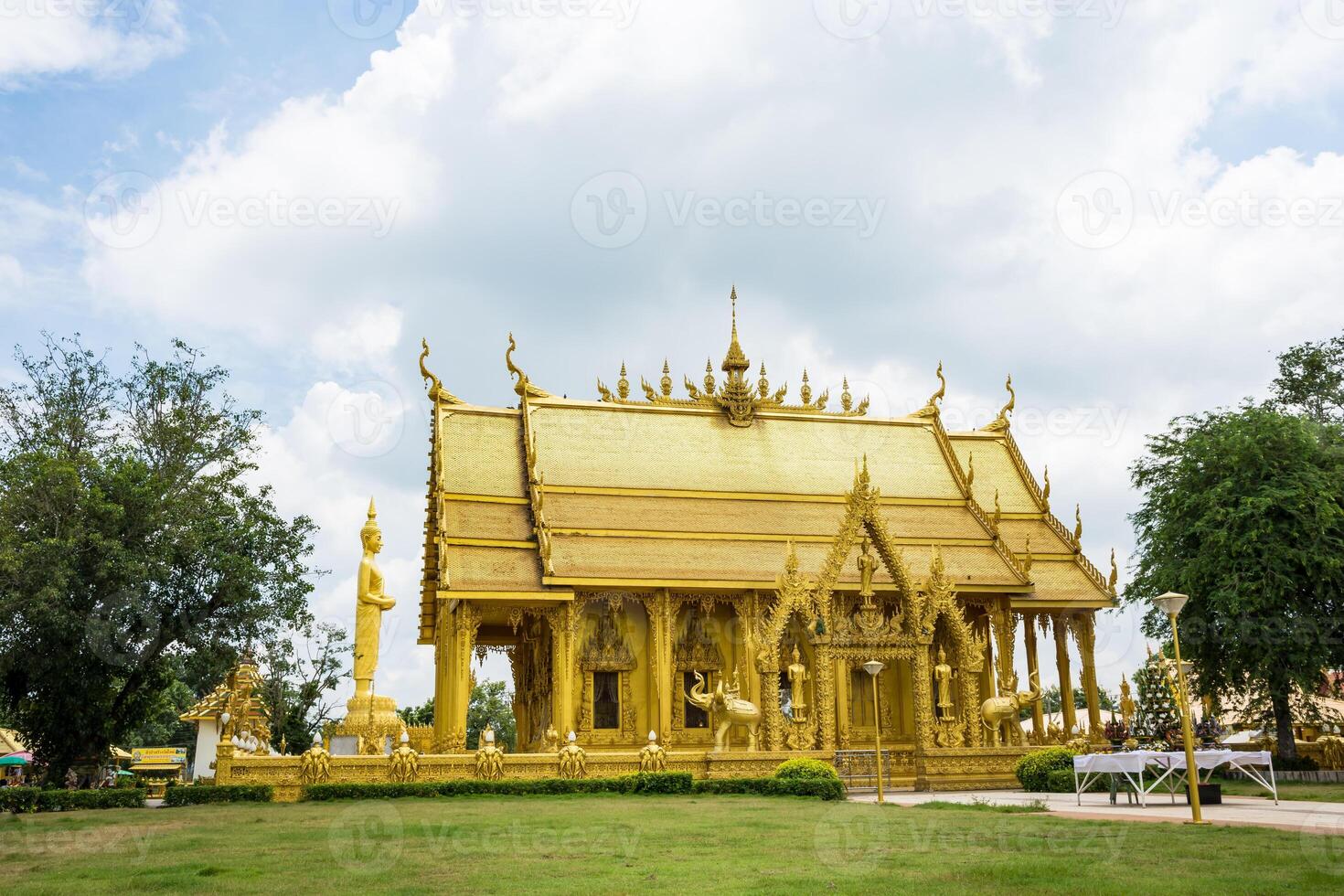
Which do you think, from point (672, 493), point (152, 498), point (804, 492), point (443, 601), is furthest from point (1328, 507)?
point (152, 498)

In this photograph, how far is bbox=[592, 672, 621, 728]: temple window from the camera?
2638 centimetres

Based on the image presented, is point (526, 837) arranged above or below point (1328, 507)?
below

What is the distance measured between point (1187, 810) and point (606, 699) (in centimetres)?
1491

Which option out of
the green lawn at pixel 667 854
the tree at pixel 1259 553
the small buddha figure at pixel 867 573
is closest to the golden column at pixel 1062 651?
the tree at pixel 1259 553

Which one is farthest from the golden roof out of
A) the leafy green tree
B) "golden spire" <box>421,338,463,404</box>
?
the leafy green tree

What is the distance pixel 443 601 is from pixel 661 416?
29.5ft

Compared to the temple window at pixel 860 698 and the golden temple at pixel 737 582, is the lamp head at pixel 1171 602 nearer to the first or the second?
the golden temple at pixel 737 582

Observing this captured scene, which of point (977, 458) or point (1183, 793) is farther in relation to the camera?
point (977, 458)

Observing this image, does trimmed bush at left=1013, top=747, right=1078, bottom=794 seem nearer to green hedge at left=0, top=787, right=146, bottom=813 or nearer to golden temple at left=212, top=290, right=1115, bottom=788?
golden temple at left=212, top=290, right=1115, bottom=788

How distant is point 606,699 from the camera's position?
2667 centimetres

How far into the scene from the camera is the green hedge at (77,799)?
18.7 metres

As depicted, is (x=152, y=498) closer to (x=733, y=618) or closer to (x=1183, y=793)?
(x=733, y=618)

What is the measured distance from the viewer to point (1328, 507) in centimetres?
2162

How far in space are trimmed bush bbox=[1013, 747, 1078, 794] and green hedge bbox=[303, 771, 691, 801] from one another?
5983 mm
